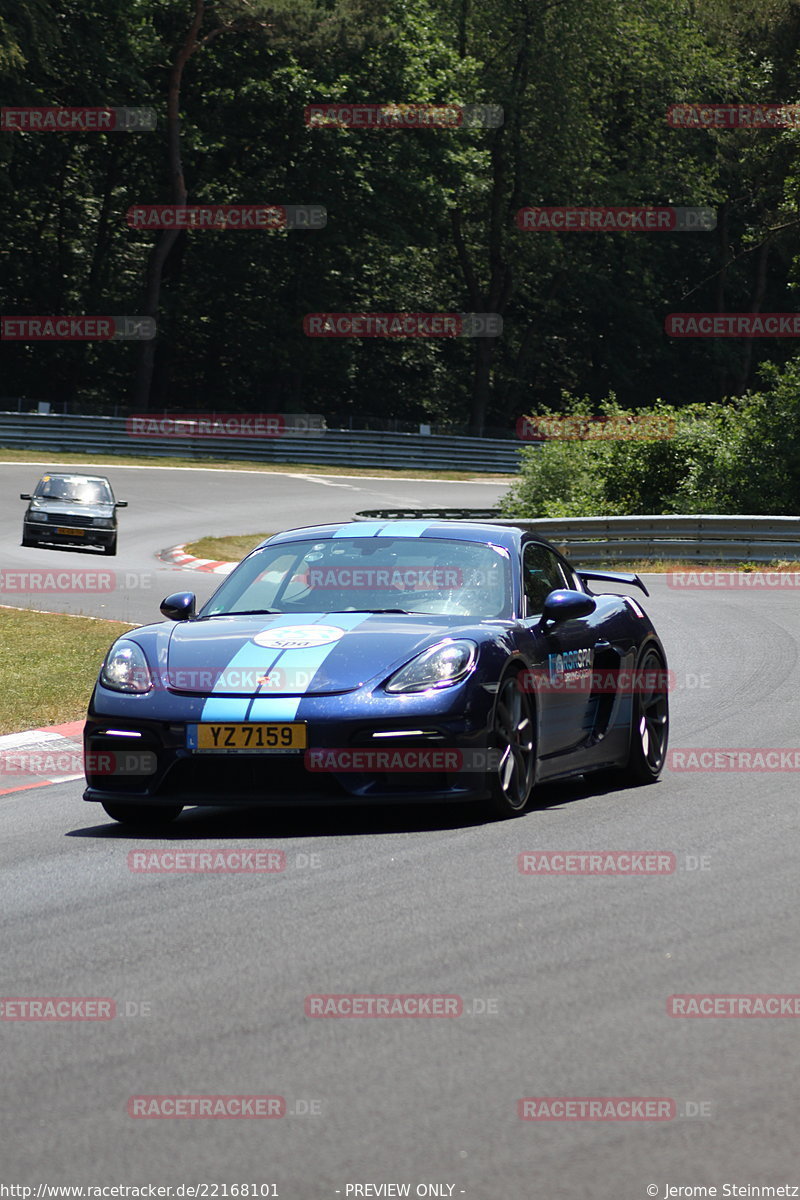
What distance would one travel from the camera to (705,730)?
35.9 ft

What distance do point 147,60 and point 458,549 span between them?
50.4 m

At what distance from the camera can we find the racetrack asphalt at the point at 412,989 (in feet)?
12.6

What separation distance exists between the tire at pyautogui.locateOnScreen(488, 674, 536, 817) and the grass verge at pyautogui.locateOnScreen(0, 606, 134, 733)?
14.4 ft

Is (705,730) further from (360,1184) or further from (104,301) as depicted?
(104,301)

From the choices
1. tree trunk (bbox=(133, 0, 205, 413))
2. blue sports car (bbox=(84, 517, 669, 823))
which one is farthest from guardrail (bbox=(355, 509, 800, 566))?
tree trunk (bbox=(133, 0, 205, 413))

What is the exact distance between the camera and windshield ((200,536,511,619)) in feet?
28.2

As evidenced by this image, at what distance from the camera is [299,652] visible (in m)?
7.79

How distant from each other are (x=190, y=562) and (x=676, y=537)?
795 centimetres
